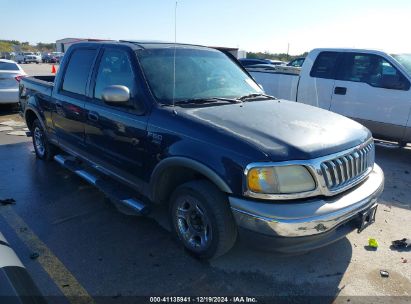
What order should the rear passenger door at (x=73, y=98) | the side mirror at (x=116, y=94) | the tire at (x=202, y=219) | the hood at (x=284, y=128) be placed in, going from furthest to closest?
1. the rear passenger door at (x=73, y=98)
2. the side mirror at (x=116, y=94)
3. the tire at (x=202, y=219)
4. the hood at (x=284, y=128)

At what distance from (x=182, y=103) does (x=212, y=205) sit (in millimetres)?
1086

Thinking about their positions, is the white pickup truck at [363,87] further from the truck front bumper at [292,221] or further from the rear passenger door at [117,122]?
the rear passenger door at [117,122]

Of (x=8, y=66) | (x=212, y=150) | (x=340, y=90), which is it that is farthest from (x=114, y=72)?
(x=8, y=66)

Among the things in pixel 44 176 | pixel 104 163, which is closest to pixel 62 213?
pixel 104 163

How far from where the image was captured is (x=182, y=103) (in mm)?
3438

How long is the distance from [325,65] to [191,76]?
439 centimetres

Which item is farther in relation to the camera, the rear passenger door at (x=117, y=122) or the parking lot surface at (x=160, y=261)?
the rear passenger door at (x=117, y=122)

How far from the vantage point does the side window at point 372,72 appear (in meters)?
6.31

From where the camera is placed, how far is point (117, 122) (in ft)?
12.1

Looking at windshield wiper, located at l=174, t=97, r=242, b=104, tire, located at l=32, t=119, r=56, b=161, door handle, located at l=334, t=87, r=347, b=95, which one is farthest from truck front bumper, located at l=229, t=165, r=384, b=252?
door handle, located at l=334, t=87, r=347, b=95

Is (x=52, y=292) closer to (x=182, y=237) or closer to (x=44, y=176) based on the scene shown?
(x=182, y=237)

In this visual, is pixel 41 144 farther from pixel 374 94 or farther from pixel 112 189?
pixel 374 94

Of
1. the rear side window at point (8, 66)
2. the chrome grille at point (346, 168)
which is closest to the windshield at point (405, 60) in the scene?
the chrome grille at point (346, 168)

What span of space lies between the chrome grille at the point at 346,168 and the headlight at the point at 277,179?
0.69 ft
